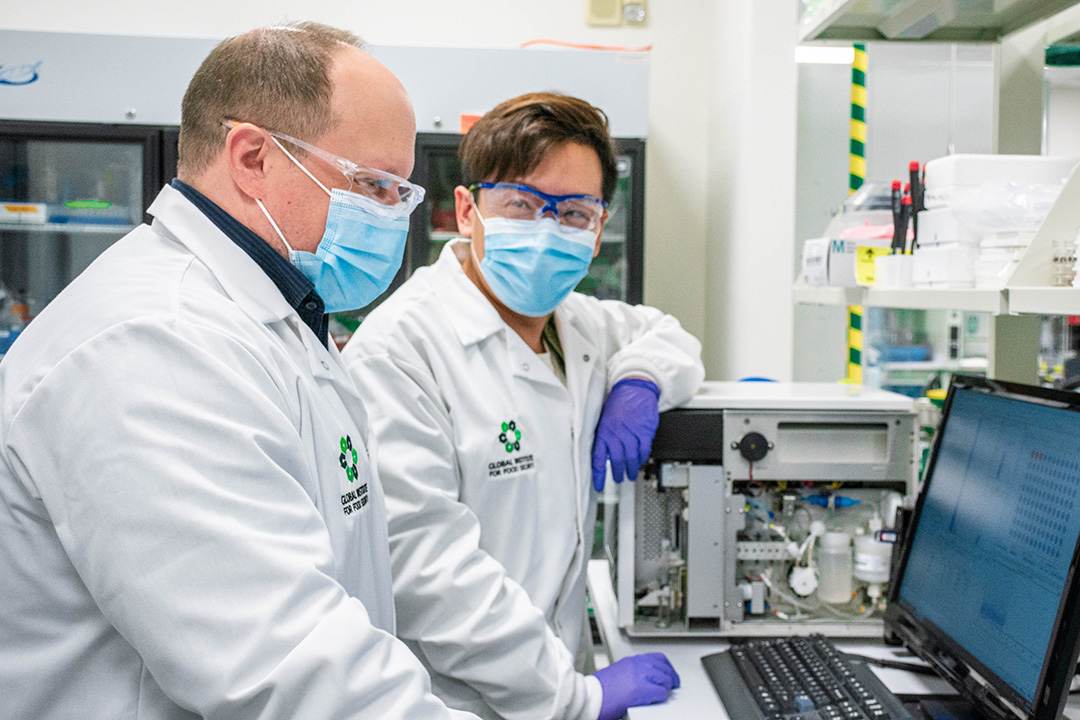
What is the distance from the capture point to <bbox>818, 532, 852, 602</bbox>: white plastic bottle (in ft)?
5.05

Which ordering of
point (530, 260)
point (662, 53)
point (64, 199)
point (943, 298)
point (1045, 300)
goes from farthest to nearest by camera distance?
point (662, 53), point (64, 199), point (530, 260), point (943, 298), point (1045, 300)

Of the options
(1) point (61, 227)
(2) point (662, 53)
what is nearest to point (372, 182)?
(1) point (61, 227)

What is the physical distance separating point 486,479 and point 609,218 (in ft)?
5.90

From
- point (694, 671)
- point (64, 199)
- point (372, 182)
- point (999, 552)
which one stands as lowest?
point (694, 671)

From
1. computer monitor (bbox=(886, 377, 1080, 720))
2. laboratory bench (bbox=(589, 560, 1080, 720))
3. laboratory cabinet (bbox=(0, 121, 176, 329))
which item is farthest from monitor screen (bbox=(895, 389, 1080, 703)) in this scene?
laboratory cabinet (bbox=(0, 121, 176, 329))

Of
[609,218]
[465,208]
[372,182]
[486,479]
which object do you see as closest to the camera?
[372,182]

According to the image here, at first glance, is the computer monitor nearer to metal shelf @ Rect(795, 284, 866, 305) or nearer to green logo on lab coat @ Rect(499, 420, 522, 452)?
metal shelf @ Rect(795, 284, 866, 305)

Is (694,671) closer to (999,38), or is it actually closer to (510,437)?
(510,437)

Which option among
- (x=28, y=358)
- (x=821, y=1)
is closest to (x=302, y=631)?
(x=28, y=358)

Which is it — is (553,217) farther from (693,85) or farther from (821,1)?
(693,85)

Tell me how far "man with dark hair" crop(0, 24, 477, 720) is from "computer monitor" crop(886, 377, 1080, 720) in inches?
27.4

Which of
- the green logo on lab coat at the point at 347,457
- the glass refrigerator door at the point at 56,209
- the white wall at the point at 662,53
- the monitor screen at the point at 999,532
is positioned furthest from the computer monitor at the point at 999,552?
the glass refrigerator door at the point at 56,209

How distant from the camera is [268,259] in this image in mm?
989

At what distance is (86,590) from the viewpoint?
77 cm
